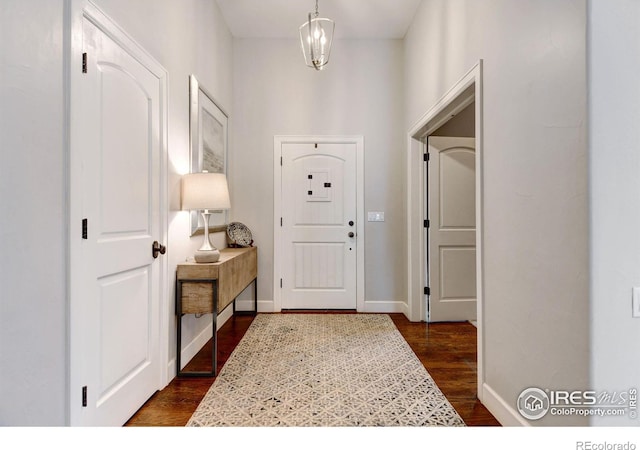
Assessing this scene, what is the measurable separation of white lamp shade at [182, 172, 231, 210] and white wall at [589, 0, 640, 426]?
6.93 feet

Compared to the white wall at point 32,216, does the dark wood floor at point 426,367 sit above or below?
below

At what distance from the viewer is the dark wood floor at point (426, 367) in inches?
72.6

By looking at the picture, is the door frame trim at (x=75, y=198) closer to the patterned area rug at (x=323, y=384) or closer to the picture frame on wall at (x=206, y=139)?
the patterned area rug at (x=323, y=384)

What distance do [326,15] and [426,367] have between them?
3484mm

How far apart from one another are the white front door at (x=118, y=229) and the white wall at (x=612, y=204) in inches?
80.2

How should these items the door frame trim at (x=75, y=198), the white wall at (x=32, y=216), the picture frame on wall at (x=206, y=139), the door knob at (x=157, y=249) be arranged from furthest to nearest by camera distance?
the picture frame on wall at (x=206, y=139), the door knob at (x=157, y=249), the door frame trim at (x=75, y=198), the white wall at (x=32, y=216)

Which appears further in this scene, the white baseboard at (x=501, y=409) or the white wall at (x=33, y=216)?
the white baseboard at (x=501, y=409)

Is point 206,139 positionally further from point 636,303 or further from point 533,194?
point 636,303

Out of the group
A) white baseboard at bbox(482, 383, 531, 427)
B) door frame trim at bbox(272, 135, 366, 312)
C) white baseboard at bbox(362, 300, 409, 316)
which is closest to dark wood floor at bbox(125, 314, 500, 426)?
white baseboard at bbox(482, 383, 531, 427)

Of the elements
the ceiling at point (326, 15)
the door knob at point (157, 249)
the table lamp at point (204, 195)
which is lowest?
the door knob at point (157, 249)

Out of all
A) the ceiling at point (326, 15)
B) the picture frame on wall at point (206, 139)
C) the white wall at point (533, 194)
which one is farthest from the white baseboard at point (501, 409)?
the ceiling at point (326, 15)

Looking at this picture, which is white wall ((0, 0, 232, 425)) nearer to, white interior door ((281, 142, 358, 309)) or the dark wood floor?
the dark wood floor

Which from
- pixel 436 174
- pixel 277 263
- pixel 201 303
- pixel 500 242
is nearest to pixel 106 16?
pixel 201 303

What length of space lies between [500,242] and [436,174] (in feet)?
6.22
